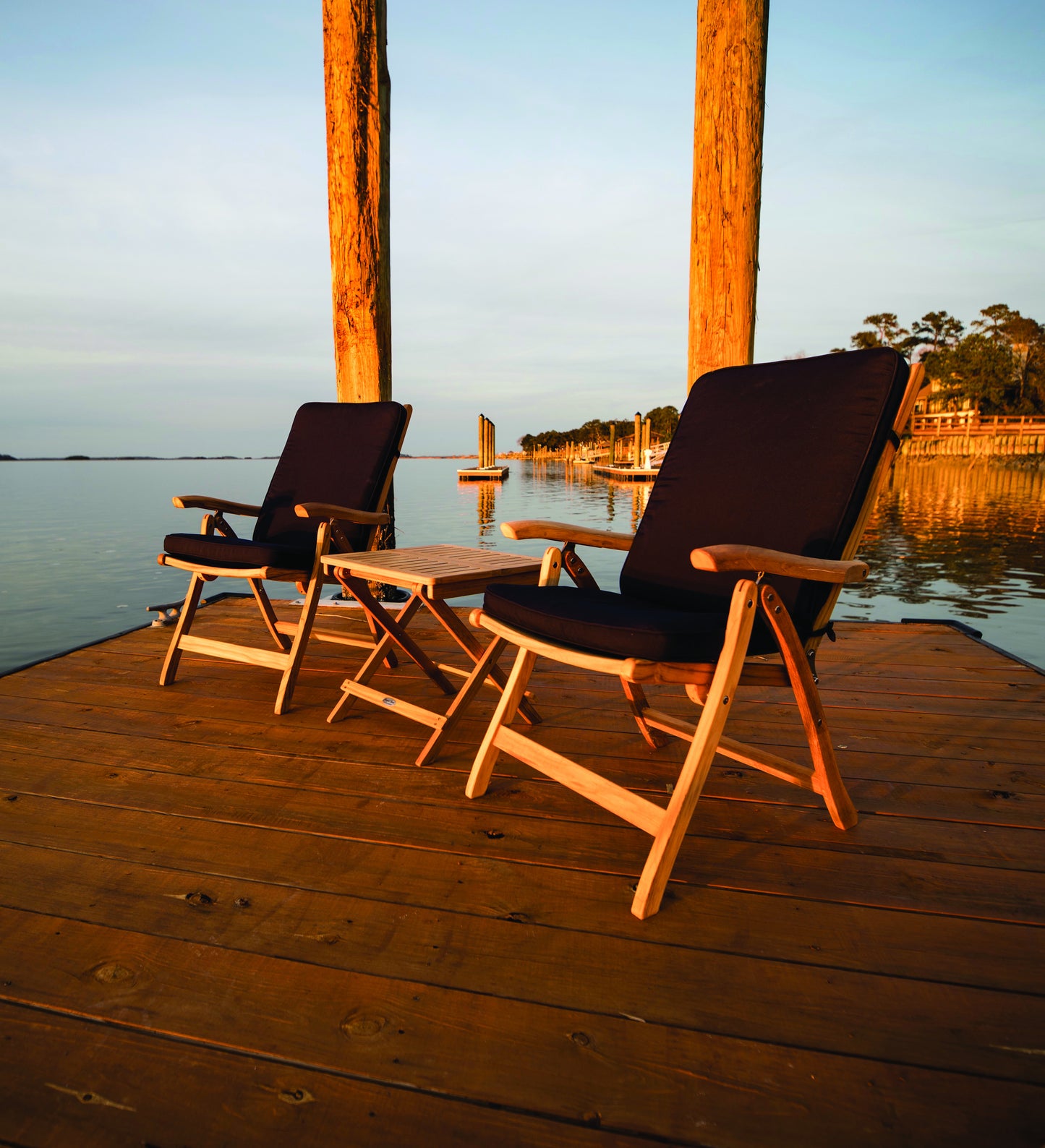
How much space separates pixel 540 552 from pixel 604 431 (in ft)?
186

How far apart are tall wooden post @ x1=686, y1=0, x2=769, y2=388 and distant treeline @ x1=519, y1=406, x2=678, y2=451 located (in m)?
59.4

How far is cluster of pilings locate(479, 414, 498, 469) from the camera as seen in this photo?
112 feet

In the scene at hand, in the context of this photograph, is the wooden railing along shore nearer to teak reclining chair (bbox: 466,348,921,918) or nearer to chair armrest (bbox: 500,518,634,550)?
teak reclining chair (bbox: 466,348,921,918)

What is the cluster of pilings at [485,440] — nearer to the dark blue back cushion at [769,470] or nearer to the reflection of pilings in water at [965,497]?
the reflection of pilings in water at [965,497]

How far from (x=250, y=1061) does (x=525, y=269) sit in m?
14.9

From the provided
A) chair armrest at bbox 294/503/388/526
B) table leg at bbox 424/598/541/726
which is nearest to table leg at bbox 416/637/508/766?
table leg at bbox 424/598/541/726

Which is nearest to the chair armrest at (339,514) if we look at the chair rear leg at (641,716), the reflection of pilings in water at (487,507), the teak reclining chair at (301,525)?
the teak reclining chair at (301,525)

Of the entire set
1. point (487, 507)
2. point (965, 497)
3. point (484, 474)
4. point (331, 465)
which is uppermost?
point (331, 465)

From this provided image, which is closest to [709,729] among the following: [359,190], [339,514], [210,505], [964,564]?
[339,514]

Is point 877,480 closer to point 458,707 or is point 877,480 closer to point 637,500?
point 458,707

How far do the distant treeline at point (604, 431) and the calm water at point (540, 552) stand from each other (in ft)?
135

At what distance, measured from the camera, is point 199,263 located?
38.8 ft

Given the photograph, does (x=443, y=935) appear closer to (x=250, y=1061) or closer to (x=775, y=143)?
(x=250, y=1061)

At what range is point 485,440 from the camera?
36156mm
